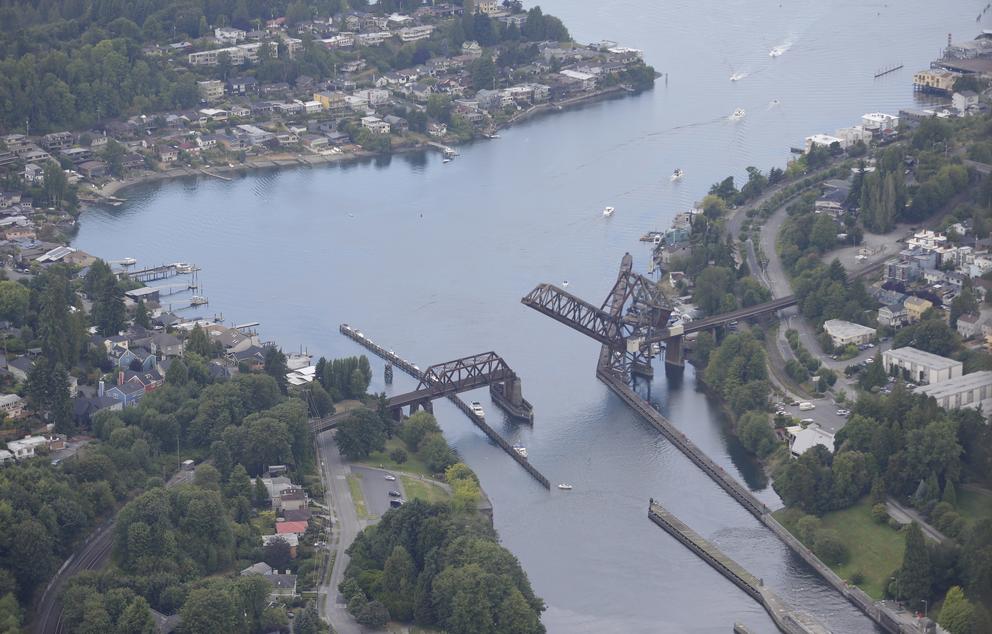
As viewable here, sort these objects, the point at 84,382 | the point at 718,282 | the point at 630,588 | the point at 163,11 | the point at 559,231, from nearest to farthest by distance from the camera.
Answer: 1. the point at 630,588
2. the point at 84,382
3. the point at 718,282
4. the point at 559,231
5. the point at 163,11

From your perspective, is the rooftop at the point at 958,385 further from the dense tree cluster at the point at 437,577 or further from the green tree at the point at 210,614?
the green tree at the point at 210,614

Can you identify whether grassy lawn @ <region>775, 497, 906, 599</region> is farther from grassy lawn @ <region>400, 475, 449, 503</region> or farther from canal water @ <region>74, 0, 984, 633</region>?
grassy lawn @ <region>400, 475, 449, 503</region>

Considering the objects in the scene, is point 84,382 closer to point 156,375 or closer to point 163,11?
point 156,375

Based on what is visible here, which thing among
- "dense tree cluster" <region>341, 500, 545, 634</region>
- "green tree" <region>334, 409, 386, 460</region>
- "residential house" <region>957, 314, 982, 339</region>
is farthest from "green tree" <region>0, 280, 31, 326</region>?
"residential house" <region>957, 314, 982, 339</region>

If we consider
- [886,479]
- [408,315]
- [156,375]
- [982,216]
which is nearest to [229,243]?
[408,315]

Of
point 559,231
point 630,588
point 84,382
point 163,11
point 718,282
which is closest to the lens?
point 630,588
